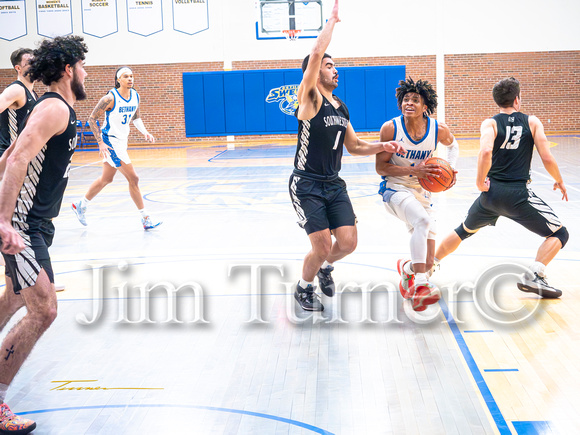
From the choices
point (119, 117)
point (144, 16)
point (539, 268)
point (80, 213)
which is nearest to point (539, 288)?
point (539, 268)

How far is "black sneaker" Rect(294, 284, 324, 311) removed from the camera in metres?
4.93

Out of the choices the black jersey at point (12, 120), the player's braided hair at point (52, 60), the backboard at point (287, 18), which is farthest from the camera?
the backboard at point (287, 18)

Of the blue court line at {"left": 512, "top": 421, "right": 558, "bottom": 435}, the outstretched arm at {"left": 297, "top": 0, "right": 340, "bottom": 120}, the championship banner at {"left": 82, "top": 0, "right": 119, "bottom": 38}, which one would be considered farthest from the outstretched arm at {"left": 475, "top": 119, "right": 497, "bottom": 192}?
the championship banner at {"left": 82, "top": 0, "right": 119, "bottom": 38}

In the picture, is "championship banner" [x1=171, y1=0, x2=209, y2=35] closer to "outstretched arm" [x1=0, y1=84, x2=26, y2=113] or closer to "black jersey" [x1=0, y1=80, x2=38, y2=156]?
"black jersey" [x1=0, y1=80, x2=38, y2=156]

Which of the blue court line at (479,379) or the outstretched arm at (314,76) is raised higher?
the outstretched arm at (314,76)

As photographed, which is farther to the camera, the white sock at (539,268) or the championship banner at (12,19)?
the championship banner at (12,19)

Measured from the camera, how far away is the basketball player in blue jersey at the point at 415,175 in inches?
192

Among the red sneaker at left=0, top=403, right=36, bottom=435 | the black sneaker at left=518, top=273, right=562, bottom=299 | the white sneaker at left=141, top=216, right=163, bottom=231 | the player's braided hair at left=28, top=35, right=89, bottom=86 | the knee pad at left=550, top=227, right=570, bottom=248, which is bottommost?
the white sneaker at left=141, top=216, right=163, bottom=231

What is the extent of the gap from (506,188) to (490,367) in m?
1.79

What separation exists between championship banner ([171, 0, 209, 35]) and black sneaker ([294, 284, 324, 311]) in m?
18.8

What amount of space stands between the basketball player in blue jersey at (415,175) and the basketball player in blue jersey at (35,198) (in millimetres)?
2469

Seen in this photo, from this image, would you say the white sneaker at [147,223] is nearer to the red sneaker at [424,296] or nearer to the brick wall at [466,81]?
the red sneaker at [424,296]

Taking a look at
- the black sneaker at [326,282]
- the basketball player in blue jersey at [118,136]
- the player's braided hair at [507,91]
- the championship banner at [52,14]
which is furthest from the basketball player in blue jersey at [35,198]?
the championship banner at [52,14]

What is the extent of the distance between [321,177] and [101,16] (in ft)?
63.9
